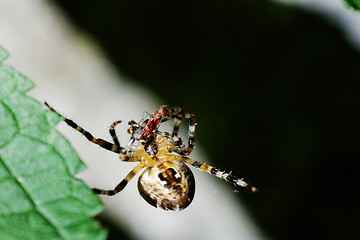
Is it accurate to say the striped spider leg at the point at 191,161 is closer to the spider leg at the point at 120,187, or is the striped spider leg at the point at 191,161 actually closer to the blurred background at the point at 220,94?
the spider leg at the point at 120,187

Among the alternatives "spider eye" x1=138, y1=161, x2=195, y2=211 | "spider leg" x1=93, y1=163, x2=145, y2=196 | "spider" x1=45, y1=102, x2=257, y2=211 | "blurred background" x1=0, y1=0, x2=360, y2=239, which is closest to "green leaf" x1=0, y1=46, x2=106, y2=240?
"spider leg" x1=93, y1=163, x2=145, y2=196

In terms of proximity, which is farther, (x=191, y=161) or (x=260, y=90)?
(x=260, y=90)

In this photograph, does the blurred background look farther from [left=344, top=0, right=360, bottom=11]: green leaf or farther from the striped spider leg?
[left=344, top=0, right=360, bottom=11]: green leaf

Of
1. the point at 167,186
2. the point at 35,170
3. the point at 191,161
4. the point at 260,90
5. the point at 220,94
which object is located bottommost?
the point at 35,170

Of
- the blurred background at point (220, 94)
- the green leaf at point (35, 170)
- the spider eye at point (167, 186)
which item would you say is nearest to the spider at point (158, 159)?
the spider eye at point (167, 186)

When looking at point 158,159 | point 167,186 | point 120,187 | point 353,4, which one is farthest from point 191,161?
point 353,4

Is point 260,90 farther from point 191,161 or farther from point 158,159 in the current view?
point 158,159
